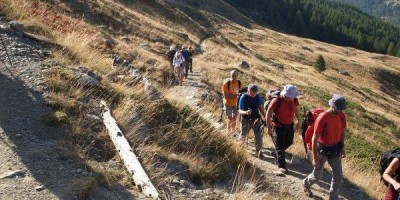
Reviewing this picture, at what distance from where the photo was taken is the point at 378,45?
133 metres

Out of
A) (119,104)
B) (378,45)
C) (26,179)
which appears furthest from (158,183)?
(378,45)

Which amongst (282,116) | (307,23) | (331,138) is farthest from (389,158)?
(307,23)

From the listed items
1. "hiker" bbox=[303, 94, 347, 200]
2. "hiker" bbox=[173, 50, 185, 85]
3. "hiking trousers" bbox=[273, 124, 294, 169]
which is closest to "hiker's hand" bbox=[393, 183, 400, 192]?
"hiker" bbox=[303, 94, 347, 200]

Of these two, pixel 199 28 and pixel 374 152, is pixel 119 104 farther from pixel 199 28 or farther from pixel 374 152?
pixel 199 28

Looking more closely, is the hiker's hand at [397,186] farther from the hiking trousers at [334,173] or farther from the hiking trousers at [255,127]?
the hiking trousers at [255,127]

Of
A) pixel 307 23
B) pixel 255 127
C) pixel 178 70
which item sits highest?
pixel 255 127

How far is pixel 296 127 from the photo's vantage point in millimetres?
9688

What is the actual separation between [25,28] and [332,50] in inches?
3708

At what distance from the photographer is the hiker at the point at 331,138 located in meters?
7.52

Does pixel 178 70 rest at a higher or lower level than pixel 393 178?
lower

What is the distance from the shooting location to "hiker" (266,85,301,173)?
8797mm

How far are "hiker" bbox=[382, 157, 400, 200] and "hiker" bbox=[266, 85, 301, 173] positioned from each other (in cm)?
300

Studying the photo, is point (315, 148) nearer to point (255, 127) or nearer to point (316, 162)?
point (316, 162)

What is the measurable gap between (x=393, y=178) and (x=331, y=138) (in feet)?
5.57
